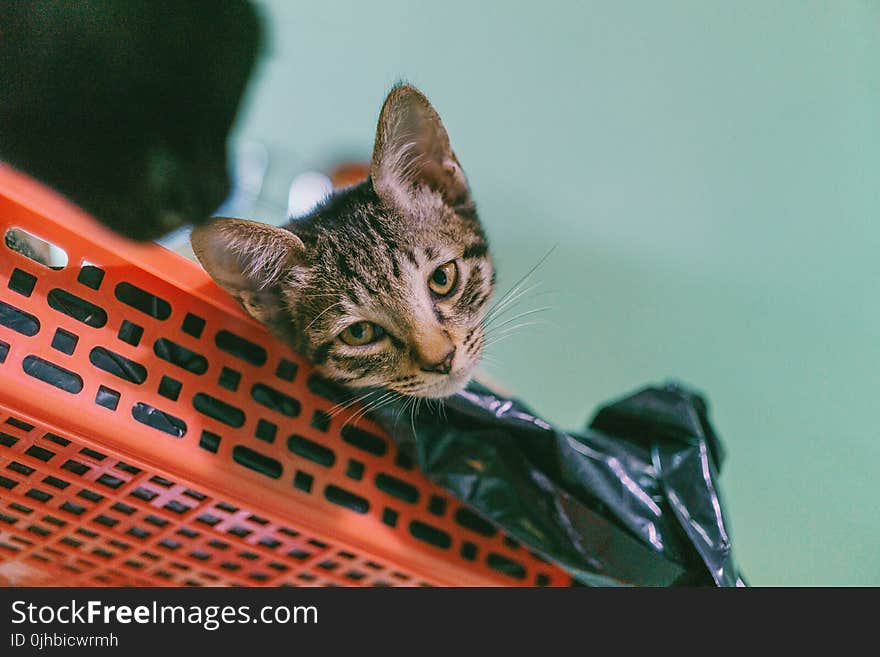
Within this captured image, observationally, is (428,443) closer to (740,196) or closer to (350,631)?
(350,631)

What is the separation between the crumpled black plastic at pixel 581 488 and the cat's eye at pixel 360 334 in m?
0.09

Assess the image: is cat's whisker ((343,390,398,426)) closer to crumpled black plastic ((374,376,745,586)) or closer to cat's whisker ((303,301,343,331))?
crumpled black plastic ((374,376,745,586))

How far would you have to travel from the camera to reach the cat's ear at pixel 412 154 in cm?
74

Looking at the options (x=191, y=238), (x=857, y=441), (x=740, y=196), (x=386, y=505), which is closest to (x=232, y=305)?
(x=191, y=238)

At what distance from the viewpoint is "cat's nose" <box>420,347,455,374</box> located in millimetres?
783

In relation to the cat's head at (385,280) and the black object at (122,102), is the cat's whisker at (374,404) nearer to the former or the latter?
the cat's head at (385,280)

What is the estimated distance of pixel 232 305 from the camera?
778 mm

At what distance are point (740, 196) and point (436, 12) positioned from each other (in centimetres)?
72

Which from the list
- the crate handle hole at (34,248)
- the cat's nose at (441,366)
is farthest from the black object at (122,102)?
the cat's nose at (441,366)

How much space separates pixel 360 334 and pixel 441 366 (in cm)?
12

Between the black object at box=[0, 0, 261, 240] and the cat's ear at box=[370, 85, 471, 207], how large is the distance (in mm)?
279

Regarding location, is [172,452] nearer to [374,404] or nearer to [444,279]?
[374,404]

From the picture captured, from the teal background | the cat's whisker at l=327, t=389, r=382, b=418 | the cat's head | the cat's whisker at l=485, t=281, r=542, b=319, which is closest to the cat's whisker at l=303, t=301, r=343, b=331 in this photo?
the cat's head

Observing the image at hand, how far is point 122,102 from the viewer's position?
859mm
